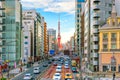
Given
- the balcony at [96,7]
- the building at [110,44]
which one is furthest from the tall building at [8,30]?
the building at [110,44]

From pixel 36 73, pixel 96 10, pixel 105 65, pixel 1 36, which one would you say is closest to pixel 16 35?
pixel 1 36

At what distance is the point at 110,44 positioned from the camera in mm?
90375

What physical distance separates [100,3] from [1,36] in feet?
129

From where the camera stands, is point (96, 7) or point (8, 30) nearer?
point (96, 7)

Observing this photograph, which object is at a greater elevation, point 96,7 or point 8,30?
point 96,7

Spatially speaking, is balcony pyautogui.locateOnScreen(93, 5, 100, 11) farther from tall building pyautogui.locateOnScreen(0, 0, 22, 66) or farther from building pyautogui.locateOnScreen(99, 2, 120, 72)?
tall building pyautogui.locateOnScreen(0, 0, 22, 66)

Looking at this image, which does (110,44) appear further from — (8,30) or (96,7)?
(8,30)

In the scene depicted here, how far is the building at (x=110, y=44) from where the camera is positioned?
88606 millimetres

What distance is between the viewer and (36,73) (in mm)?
98938

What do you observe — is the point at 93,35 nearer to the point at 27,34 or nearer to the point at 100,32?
the point at 100,32

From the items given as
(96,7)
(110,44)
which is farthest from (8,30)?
(110,44)

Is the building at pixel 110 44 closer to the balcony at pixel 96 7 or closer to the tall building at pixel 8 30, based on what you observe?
the balcony at pixel 96 7

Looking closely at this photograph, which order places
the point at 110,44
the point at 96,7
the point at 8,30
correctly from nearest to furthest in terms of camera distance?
the point at 110,44
the point at 96,7
the point at 8,30

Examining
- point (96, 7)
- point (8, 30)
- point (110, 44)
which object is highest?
point (96, 7)
